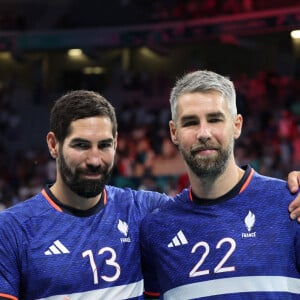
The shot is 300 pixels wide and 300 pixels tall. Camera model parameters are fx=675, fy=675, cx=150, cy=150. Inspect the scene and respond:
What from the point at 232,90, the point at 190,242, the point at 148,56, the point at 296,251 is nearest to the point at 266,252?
the point at 296,251

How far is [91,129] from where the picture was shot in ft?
10.5

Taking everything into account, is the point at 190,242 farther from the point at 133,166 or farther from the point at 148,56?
the point at 148,56

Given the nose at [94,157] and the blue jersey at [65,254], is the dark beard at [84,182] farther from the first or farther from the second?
the blue jersey at [65,254]

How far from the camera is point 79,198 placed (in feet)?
10.8

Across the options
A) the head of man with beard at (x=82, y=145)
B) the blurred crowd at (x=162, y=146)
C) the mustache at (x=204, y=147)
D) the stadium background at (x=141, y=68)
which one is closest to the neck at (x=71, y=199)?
the head of man with beard at (x=82, y=145)

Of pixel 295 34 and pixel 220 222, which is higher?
pixel 295 34

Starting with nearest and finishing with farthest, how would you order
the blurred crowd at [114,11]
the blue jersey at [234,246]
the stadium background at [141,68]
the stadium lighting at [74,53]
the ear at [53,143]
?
the blue jersey at [234,246] < the ear at [53,143] < the stadium background at [141,68] < the blurred crowd at [114,11] < the stadium lighting at [74,53]

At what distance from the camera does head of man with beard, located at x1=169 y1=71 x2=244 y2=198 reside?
9.82 ft

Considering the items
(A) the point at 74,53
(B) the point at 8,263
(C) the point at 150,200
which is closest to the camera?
(B) the point at 8,263

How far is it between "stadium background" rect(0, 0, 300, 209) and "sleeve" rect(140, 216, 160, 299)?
832 centimetres

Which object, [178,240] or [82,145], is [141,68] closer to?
[82,145]

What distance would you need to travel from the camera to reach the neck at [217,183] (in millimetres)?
3100

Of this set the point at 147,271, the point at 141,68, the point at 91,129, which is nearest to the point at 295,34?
the point at 141,68

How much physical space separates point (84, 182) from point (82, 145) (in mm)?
176
